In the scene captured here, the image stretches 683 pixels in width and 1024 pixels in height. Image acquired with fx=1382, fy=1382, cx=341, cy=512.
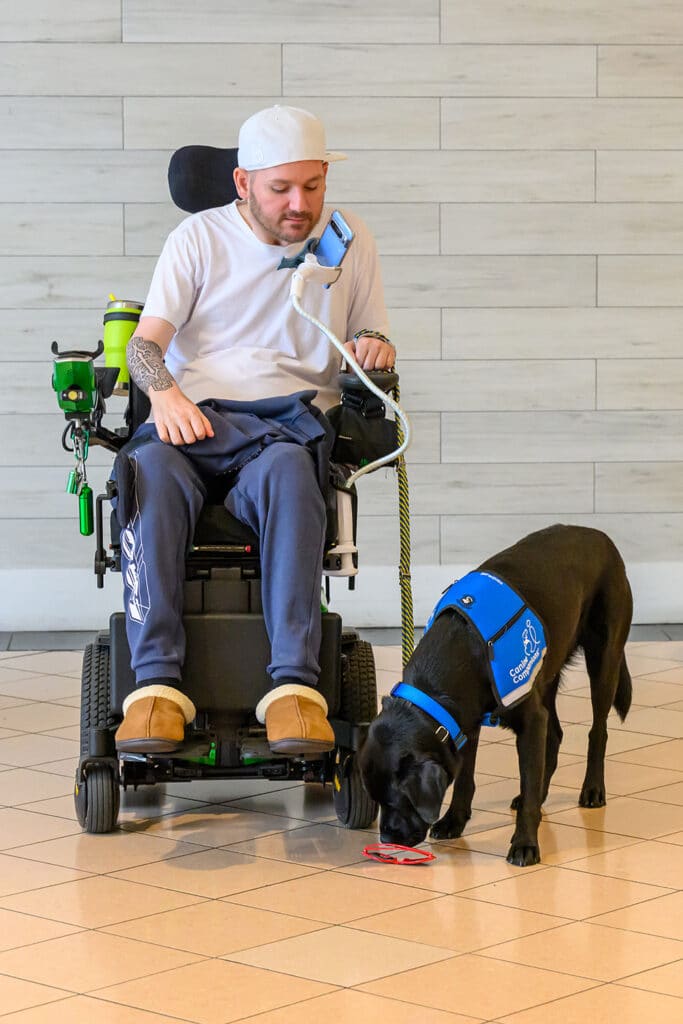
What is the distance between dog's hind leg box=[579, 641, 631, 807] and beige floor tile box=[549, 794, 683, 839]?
0.03 metres

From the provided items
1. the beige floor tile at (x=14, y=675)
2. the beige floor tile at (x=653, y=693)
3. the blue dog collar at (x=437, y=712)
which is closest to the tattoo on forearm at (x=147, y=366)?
the blue dog collar at (x=437, y=712)

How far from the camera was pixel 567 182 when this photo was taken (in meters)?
4.82

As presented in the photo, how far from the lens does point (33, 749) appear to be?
323 centimetres

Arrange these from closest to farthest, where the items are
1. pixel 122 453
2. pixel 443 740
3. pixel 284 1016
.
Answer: pixel 284 1016 → pixel 443 740 → pixel 122 453

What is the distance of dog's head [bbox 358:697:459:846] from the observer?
2.21 m

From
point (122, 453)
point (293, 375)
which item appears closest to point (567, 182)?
point (293, 375)

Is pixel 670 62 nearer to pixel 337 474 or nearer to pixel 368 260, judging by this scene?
pixel 368 260

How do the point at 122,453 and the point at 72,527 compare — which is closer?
the point at 122,453

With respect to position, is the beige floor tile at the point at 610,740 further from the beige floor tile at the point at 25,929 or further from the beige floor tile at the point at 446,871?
→ the beige floor tile at the point at 25,929

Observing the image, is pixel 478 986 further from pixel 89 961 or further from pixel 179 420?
pixel 179 420

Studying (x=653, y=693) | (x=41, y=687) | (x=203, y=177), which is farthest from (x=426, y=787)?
(x=41, y=687)

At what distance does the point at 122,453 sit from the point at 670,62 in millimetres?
3136

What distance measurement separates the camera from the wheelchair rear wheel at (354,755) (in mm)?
2543

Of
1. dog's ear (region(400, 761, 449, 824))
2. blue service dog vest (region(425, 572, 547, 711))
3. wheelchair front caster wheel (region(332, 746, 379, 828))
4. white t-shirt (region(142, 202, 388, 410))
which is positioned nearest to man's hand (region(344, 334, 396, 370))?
white t-shirt (region(142, 202, 388, 410))
